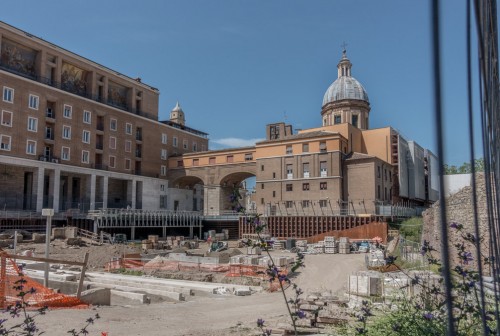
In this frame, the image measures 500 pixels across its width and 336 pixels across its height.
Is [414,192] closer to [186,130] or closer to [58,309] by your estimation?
[186,130]

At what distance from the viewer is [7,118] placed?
4341cm

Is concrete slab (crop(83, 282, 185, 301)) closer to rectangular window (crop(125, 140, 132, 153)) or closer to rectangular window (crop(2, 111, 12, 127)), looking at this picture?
rectangular window (crop(2, 111, 12, 127))

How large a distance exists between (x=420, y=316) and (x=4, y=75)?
47.1 metres

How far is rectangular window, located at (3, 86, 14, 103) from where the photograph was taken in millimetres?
43062

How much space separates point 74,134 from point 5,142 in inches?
340

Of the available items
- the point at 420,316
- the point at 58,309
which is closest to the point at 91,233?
the point at 58,309

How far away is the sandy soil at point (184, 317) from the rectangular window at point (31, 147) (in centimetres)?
3444

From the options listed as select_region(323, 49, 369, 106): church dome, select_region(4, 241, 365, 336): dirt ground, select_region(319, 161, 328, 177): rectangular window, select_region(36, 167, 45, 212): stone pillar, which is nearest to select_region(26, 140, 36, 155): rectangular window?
select_region(36, 167, 45, 212): stone pillar

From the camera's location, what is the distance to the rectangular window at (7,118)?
43.0 m

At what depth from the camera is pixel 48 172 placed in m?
48.1

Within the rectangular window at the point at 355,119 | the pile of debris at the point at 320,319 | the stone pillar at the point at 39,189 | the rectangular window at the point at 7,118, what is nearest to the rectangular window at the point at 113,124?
the stone pillar at the point at 39,189

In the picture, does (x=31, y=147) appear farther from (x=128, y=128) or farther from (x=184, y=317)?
(x=184, y=317)

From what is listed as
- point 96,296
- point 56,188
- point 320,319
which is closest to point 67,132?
point 56,188

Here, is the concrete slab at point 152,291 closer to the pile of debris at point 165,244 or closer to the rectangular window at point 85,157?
the pile of debris at point 165,244
